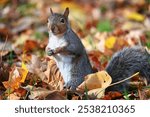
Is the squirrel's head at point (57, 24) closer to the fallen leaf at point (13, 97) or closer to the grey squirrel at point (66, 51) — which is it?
the grey squirrel at point (66, 51)

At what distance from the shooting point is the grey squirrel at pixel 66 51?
385cm

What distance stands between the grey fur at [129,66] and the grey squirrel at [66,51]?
0.20 meters

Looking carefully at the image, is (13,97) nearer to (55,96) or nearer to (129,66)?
(55,96)

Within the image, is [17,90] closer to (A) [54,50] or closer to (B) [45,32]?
(A) [54,50]

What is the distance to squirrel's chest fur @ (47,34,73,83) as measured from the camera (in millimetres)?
3873

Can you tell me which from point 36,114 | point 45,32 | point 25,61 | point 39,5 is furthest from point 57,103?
point 39,5

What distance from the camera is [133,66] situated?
4.09 metres

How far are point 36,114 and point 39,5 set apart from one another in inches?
179

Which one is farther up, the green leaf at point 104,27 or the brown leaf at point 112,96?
the green leaf at point 104,27

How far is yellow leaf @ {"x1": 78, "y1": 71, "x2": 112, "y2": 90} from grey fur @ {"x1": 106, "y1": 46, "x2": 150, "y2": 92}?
119 mm

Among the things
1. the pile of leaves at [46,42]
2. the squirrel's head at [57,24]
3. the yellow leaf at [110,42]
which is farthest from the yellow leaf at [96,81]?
the yellow leaf at [110,42]

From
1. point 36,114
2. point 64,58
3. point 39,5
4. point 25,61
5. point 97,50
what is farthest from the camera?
point 39,5

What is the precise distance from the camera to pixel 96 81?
3928mm

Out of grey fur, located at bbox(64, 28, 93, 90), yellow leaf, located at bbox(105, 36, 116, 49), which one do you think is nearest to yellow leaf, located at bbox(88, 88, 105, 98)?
grey fur, located at bbox(64, 28, 93, 90)
